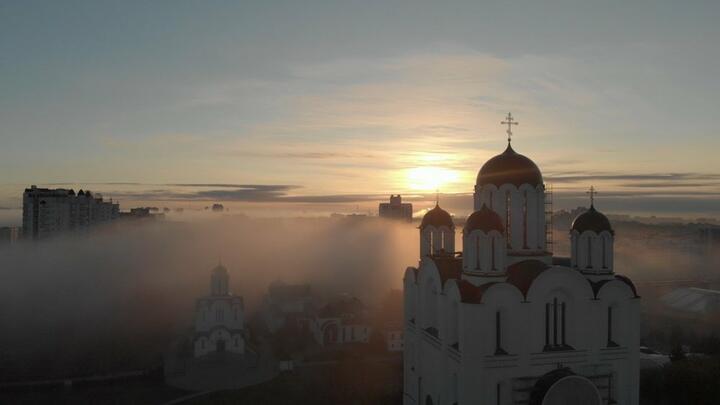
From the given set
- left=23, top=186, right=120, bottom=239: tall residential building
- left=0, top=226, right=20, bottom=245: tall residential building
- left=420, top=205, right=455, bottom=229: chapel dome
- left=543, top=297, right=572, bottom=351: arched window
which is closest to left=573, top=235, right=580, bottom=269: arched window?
left=543, top=297, right=572, bottom=351: arched window

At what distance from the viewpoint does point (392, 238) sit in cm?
7306

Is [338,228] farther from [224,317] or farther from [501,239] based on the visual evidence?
[501,239]

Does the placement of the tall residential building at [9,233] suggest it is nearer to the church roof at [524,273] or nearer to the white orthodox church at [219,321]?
the white orthodox church at [219,321]

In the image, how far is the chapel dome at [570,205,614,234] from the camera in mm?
14000

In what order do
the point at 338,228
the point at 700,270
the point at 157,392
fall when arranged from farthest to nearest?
the point at 338,228
the point at 700,270
the point at 157,392

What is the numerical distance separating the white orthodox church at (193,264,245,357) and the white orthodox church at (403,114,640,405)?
67.9 ft

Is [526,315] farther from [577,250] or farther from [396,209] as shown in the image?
[396,209]

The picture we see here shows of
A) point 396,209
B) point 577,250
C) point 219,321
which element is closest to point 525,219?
point 577,250

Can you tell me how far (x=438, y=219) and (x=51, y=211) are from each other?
5095cm

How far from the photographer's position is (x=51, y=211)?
2122 inches

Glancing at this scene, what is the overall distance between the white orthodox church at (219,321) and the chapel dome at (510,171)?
909 inches

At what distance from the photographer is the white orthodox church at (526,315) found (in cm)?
1230

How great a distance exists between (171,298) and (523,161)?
43026 mm

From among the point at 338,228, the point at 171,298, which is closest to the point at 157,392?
the point at 171,298
